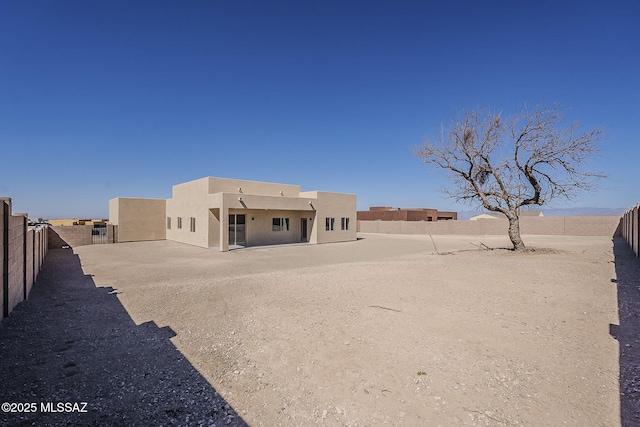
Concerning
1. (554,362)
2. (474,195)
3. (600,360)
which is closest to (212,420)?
(554,362)

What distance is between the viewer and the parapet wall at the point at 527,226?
29.3 metres

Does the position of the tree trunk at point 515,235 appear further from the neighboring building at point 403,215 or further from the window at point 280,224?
the neighboring building at point 403,215

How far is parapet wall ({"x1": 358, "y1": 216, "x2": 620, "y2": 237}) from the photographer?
29339 mm

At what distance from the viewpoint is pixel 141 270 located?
36.7ft

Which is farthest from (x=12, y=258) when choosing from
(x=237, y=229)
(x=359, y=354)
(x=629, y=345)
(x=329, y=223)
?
(x=329, y=223)

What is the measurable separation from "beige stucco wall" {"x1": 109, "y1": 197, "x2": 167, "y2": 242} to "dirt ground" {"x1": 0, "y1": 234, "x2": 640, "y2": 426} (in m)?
16.5

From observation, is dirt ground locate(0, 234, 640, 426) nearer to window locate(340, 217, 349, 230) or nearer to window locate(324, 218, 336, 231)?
window locate(324, 218, 336, 231)

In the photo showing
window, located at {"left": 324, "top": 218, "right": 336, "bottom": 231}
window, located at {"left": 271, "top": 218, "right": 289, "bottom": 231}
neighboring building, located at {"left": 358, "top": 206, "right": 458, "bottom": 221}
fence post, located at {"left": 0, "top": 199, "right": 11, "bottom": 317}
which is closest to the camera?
fence post, located at {"left": 0, "top": 199, "right": 11, "bottom": 317}

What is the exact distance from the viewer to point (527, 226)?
107 ft

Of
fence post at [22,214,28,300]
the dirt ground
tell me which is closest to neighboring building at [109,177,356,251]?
fence post at [22,214,28,300]

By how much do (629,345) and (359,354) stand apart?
139 inches

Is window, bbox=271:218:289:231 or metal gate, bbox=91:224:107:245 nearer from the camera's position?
metal gate, bbox=91:224:107:245

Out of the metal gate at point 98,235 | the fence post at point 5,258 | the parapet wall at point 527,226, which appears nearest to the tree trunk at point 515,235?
the fence post at point 5,258

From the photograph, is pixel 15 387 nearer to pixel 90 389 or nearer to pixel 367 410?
pixel 90 389
